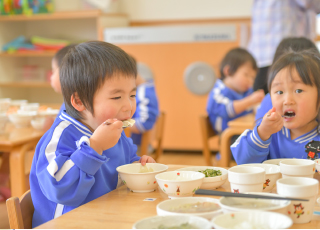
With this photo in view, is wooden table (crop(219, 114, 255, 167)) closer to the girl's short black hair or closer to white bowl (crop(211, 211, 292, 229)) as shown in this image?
the girl's short black hair

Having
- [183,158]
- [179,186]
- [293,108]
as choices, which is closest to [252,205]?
[179,186]

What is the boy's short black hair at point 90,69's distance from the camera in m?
1.17

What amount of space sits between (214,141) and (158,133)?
155 centimetres

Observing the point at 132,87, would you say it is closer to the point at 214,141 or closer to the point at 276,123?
the point at 276,123

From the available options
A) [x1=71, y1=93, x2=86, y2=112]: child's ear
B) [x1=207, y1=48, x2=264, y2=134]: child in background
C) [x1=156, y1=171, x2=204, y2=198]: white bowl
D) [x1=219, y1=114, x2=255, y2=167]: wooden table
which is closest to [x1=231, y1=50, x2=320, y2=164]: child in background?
[x1=156, y1=171, x2=204, y2=198]: white bowl

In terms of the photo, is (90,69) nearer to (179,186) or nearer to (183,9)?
(179,186)

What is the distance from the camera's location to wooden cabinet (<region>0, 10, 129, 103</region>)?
4703mm

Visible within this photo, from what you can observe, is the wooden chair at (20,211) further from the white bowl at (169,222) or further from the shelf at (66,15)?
the shelf at (66,15)

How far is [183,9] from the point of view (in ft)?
14.9

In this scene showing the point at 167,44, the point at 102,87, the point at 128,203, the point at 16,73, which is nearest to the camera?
the point at 128,203

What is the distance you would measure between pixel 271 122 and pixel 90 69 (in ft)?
1.73

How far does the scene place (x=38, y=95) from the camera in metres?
5.27

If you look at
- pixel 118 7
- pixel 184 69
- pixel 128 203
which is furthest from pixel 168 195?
pixel 118 7

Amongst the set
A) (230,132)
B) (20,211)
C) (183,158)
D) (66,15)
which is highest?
(66,15)
